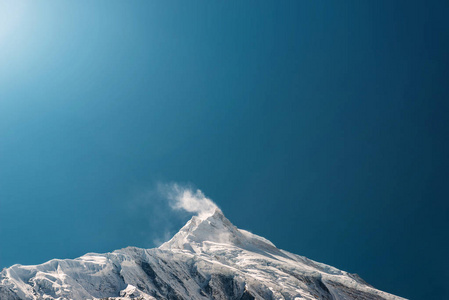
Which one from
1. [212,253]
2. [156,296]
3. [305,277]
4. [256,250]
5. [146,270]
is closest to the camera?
[156,296]

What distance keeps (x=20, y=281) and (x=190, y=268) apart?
56.0 m

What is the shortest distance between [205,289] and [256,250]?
3147 inches

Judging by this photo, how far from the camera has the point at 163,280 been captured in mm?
117938

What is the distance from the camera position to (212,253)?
172 m

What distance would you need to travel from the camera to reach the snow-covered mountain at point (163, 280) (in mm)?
98438

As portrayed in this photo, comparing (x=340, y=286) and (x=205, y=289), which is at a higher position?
(x=340, y=286)

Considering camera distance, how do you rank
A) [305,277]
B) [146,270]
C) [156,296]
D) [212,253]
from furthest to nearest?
1. [212,253]
2. [305,277]
3. [146,270]
4. [156,296]

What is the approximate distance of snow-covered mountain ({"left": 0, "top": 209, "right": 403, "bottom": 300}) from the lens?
3875 inches

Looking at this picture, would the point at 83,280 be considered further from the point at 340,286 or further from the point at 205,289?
the point at 340,286

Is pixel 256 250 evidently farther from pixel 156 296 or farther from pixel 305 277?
pixel 156 296

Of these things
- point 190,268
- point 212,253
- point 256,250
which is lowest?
point 190,268

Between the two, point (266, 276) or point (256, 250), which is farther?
point (256, 250)

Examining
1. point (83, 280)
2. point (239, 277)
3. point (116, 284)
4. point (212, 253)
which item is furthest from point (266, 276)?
point (83, 280)

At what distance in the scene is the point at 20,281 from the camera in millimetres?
95812
